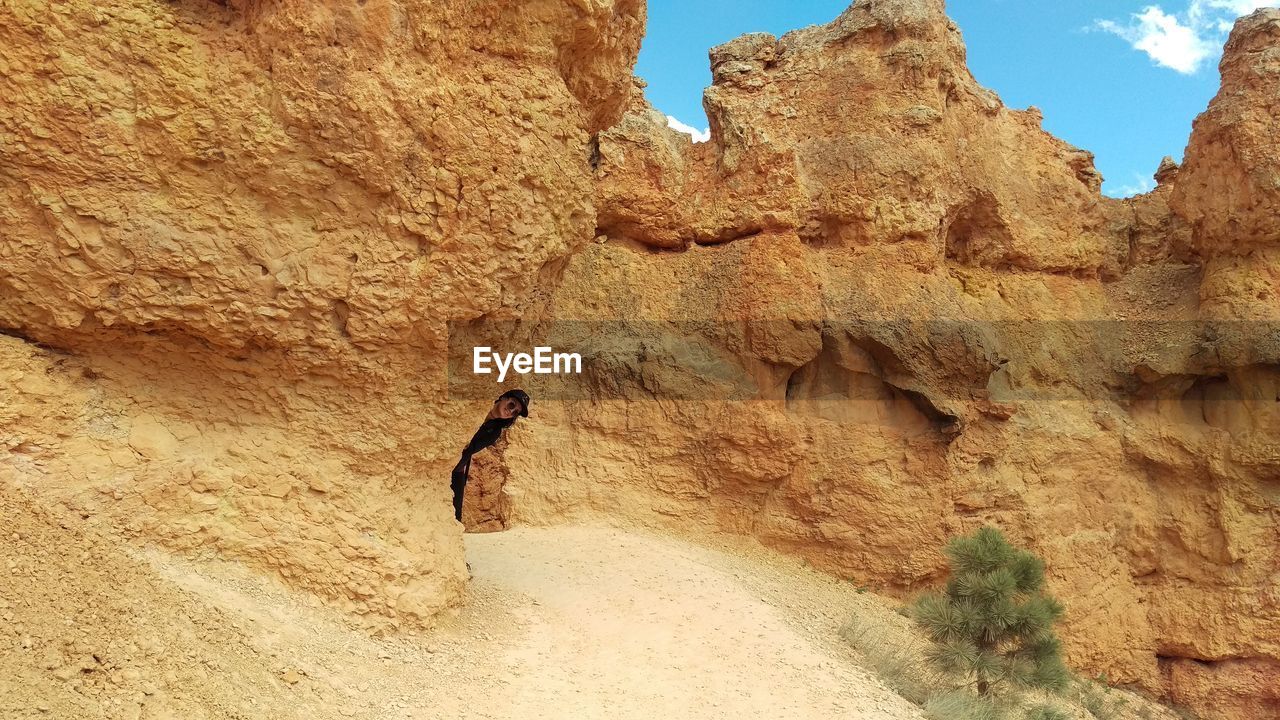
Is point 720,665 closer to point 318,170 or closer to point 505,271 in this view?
point 505,271

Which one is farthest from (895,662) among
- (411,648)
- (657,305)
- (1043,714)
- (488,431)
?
(657,305)

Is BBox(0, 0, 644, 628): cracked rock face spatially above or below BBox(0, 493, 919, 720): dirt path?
above

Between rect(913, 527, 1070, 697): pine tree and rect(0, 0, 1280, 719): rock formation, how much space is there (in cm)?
258

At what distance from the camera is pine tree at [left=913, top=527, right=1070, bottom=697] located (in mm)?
6238

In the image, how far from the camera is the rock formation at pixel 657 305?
170 inches

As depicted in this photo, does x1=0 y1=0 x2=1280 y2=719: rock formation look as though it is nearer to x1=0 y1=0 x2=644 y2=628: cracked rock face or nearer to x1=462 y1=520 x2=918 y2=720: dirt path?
x1=0 y1=0 x2=644 y2=628: cracked rock face

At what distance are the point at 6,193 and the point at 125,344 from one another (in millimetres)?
910

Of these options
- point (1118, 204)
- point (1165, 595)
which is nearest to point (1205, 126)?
point (1118, 204)

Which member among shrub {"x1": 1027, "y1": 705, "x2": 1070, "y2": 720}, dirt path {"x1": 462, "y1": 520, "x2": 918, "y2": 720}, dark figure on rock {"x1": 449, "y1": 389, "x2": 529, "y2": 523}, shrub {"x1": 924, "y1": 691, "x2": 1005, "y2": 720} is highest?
dark figure on rock {"x1": 449, "y1": 389, "x2": 529, "y2": 523}

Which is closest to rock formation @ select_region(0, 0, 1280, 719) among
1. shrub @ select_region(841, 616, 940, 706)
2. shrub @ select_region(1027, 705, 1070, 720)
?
shrub @ select_region(841, 616, 940, 706)

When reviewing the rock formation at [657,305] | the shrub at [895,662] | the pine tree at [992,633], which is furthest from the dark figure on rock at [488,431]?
the pine tree at [992,633]

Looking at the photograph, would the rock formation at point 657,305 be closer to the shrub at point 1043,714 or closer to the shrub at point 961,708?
the shrub at point 1043,714

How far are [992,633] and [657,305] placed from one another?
5.13 m

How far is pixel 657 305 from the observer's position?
973 centimetres
